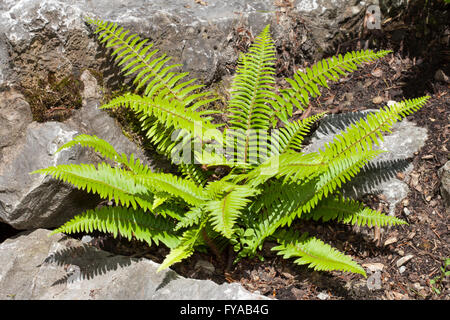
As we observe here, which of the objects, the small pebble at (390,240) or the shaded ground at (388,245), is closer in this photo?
the shaded ground at (388,245)

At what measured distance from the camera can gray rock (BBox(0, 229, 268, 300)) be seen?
3801mm

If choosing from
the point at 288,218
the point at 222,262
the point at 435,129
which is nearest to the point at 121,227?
the point at 222,262

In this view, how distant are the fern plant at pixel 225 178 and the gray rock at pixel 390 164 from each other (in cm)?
29

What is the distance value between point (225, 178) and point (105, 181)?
3.53 feet

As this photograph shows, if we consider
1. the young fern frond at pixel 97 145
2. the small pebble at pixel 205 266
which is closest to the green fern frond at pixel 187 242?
the small pebble at pixel 205 266

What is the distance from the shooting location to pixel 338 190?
457cm

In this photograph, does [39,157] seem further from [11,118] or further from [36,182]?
[11,118]

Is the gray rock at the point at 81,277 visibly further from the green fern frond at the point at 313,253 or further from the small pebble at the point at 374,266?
the small pebble at the point at 374,266

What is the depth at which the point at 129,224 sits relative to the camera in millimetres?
4145

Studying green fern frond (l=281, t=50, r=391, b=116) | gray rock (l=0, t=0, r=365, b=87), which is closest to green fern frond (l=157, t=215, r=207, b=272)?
green fern frond (l=281, t=50, r=391, b=116)

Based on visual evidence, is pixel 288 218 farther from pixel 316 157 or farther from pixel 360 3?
pixel 360 3

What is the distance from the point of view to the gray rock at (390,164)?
456cm

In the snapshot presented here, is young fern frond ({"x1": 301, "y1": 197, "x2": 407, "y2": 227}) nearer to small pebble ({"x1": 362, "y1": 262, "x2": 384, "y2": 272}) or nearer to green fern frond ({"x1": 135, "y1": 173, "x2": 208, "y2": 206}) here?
small pebble ({"x1": 362, "y1": 262, "x2": 384, "y2": 272})

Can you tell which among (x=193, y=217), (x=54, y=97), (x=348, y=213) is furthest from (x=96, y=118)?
(x=348, y=213)
